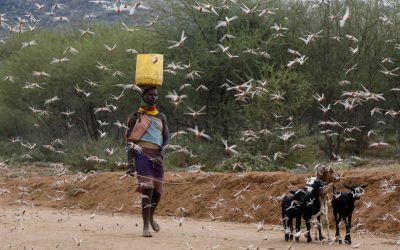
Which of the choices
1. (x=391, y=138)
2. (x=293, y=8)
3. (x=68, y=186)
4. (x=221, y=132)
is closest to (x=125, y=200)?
(x=68, y=186)

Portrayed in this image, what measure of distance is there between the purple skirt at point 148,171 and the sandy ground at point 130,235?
2.90 ft

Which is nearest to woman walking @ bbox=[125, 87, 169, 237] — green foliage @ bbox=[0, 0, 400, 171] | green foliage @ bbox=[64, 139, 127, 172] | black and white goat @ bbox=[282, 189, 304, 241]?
black and white goat @ bbox=[282, 189, 304, 241]

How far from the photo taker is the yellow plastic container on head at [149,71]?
13.4 metres

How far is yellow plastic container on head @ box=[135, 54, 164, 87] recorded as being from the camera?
13391mm

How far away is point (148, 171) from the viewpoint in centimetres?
1299

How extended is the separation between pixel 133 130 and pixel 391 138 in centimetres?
2924

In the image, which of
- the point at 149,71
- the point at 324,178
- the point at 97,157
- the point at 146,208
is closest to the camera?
the point at 324,178

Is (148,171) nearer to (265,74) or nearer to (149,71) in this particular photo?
(149,71)

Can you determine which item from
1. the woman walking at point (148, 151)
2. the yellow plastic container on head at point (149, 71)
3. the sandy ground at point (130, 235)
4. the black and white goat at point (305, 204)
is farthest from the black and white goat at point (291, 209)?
the yellow plastic container on head at point (149, 71)

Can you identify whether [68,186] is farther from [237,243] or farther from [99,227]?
[237,243]

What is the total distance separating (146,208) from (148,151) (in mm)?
1009

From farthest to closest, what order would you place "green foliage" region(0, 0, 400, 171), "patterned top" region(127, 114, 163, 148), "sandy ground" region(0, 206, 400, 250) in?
"green foliage" region(0, 0, 400, 171), "patterned top" region(127, 114, 163, 148), "sandy ground" region(0, 206, 400, 250)

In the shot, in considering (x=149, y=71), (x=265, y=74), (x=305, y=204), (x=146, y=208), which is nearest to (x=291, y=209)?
(x=305, y=204)

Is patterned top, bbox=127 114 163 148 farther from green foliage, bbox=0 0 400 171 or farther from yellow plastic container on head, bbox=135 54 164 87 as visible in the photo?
green foliage, bbox=0 0 400 171
